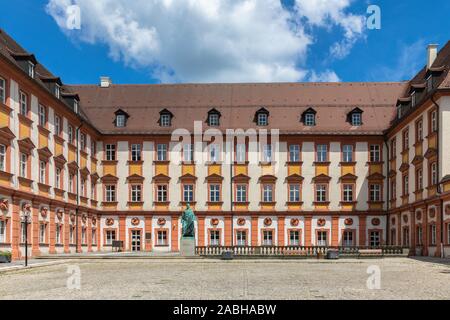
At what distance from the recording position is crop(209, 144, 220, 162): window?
1960 inches

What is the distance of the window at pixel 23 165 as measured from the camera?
1325 inches

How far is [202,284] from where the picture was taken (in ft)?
58.3

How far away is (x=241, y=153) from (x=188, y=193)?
17.5ft

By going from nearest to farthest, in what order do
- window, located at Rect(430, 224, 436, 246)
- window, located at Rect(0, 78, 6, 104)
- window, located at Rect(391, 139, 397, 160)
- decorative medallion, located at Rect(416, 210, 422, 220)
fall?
window, located at Rect(0, 78, 6, 104)
window, located at Rect(430, 224, 436, 246)
decorative medallion, located at Rect(416, 210, 422, 220)
window, located at Rect(391, 139, 397, 160)

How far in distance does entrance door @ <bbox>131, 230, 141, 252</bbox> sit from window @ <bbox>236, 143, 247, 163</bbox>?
9908mm

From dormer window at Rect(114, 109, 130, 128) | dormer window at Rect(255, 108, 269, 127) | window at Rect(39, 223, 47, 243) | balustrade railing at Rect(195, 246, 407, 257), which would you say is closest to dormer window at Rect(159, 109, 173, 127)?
dormer window at Rect(114, 109, 130, 128)

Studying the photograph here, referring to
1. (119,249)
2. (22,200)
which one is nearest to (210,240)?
(119,249)

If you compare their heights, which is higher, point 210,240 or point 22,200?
point 22,200

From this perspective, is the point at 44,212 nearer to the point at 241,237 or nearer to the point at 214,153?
the point at 214,153

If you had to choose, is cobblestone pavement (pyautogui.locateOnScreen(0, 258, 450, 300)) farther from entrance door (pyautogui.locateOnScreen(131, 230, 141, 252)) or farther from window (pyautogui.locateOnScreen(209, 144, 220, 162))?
window (pyautogui.locateOnScreen(209, 144, 220, 162))

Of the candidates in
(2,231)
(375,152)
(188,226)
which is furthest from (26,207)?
(375,152)
